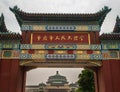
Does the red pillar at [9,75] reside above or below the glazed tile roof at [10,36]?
below

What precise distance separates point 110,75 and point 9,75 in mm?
5851

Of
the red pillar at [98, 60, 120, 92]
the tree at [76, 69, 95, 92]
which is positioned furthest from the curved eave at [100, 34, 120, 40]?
the tree at [76, 69, 95, 92]

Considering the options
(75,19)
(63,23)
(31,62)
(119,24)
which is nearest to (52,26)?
(63,23)

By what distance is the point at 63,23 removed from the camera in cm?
1198

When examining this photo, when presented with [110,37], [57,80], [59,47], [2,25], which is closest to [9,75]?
[59,47]

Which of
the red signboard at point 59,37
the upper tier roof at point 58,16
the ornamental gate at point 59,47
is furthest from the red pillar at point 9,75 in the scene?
the upper tier roof at point 58,16

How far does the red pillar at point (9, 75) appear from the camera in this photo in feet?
34.1

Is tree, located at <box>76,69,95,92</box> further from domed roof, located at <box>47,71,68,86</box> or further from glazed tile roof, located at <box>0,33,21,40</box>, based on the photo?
domed roof, located at <box>47,71,68,86</box>

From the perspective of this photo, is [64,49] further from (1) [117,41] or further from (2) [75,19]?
(1) [117,41]

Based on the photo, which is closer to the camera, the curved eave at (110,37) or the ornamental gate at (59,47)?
the ornamental gate at (59,47)

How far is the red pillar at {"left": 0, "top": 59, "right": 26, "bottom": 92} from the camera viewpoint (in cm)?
1041

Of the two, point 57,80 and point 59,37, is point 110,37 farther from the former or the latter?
point 57,80

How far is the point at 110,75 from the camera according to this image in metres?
10.7

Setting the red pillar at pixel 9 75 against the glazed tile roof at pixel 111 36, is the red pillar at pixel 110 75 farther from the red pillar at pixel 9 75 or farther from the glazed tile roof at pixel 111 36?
the red pillar at pixel 9 75
